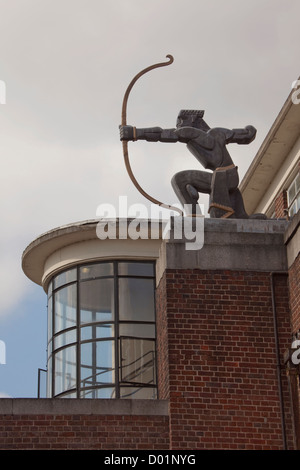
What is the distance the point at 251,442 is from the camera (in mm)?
19797

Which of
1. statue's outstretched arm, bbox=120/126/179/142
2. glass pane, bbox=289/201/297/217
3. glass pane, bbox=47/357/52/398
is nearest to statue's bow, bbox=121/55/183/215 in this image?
statue's outstretched arm, bbox=120/126/179/142

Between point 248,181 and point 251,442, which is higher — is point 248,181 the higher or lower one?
the higher one

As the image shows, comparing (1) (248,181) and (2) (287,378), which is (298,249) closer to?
(2) (287,378)

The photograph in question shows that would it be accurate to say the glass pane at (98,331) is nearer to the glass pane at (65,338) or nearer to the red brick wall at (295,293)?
the glass pane at (65,338)

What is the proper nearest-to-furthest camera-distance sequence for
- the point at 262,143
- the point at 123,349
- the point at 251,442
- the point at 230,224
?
the point at 251,442 < the point at 230,224 < the point at 123,349 < the point at 262,143

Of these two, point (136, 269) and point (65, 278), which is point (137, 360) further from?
point (65, 278)

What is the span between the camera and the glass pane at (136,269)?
2869cm

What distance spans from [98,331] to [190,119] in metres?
7.04

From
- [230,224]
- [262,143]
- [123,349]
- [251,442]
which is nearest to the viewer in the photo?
[251,442]

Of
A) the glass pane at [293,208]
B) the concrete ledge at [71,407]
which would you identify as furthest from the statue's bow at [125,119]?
the glass pane at [293,208]

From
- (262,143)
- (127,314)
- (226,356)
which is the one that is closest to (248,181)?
(262,143)

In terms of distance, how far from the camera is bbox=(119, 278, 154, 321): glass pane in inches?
1119

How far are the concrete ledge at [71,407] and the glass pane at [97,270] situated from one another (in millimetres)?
8344

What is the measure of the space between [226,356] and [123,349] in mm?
7735
